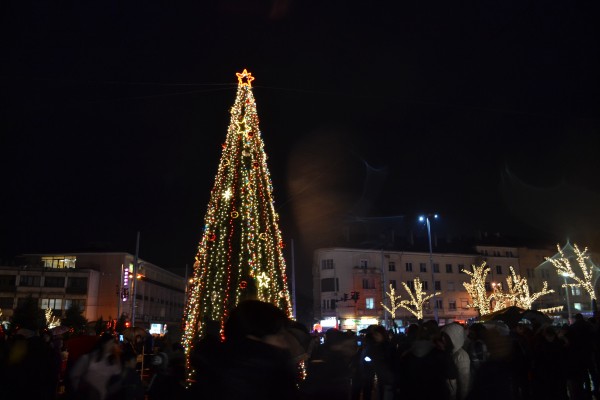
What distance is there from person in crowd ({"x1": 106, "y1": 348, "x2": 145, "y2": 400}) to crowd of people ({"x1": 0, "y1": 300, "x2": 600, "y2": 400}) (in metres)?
0.01

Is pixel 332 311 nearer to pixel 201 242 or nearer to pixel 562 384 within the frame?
pixel 201 242

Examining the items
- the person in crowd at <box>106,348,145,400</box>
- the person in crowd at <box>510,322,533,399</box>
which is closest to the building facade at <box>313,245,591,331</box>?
the person in crowd at <box>510,322,533,399</box>

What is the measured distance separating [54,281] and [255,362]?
68657 millimetres

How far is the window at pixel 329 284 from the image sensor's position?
63531mm

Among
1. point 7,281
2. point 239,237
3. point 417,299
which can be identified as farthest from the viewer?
point 7,281

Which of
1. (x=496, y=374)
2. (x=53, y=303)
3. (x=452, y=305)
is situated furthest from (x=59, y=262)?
(x=496, y=374)

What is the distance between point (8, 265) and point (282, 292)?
208ft

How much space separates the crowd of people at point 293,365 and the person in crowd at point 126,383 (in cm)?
1

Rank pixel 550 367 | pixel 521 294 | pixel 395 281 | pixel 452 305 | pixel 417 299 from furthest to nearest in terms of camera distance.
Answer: pixel 452 305
pixel 395 281
pixel 417 299
pixel 521 294
pixel 550 367

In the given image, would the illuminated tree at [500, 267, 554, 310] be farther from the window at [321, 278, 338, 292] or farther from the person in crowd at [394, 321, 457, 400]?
the person in crowd at [394, 321, 457, 400]

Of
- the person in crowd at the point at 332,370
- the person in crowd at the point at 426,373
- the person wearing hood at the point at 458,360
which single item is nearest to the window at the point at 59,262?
the person in crowd at the point at 332,370

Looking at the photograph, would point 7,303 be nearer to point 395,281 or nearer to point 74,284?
point 74,284

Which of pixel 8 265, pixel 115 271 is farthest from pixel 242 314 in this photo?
pixel 8 265

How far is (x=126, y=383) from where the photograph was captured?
6660 millimetres
